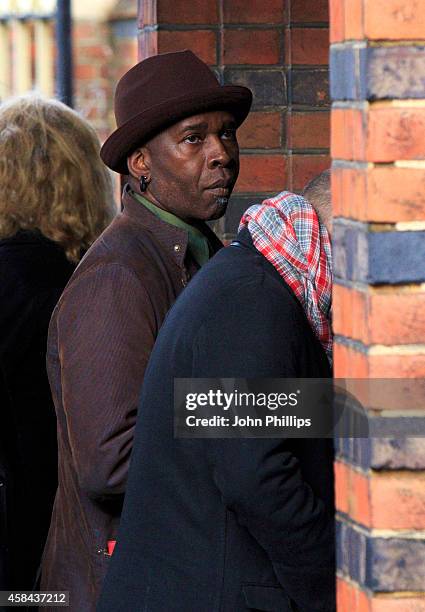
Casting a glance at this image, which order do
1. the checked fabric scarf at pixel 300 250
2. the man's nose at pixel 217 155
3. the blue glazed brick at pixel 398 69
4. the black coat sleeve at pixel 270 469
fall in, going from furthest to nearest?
1. the man's nose at pixel 217 155
2. the checked fabric scarf at pixel 300 250
3. the black coat sleeve at pixel 270 469
4. the blue glazed brick at pixel 398 69

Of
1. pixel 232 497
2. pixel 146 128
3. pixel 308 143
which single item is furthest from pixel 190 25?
pixel 232 497

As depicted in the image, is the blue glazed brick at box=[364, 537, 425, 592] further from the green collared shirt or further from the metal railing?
the metal railing

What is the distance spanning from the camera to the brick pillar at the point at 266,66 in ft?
12.4

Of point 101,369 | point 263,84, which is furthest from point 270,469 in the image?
point 263,84

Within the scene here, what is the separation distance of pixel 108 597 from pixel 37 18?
324 inches

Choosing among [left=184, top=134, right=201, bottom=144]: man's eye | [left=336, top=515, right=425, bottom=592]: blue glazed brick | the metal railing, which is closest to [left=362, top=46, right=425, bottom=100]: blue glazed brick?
[left=336, top=515, right=425, bottom=592]: blue glazed brick

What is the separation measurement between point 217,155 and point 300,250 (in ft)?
2.21

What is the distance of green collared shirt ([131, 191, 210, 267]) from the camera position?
2988 millimetres

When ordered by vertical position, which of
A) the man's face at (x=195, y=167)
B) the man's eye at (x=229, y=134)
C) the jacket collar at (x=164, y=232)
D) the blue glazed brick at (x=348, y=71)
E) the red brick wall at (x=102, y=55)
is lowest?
the blue glazed brick at (x=348, y=71)

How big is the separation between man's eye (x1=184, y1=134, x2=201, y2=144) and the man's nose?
3 centimetres

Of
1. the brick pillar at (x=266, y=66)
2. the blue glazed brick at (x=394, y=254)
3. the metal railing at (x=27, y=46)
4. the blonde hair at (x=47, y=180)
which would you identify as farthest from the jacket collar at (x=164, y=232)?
the metal railing at (x=27, y=46)

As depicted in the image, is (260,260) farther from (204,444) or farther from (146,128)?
(146,128)

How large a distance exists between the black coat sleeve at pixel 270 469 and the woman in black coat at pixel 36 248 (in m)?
1.26

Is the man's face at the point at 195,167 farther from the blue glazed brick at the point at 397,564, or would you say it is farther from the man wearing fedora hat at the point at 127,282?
the blue glazed brick at the point at 397,564
